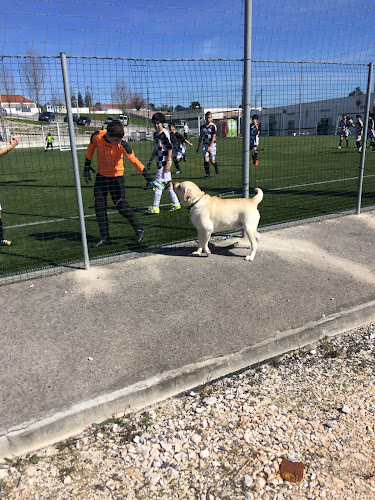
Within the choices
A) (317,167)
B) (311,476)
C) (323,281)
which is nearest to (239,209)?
(323,281)

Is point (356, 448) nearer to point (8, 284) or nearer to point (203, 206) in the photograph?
point (203, 206)

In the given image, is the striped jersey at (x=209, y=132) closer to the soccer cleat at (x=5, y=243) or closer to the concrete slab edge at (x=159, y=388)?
the soccer cleat at (x=5, y=243)

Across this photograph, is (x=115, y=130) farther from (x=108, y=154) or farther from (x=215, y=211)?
(x=215, y=211)

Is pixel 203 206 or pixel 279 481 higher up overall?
pixel 203 206

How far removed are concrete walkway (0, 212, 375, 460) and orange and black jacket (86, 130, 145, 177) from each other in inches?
55.8

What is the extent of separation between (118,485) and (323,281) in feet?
11.2

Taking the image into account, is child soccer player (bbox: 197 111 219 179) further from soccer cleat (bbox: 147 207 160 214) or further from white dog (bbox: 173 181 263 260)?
white dog (bbox: 173 181 263 260)

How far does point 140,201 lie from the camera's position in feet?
33.6

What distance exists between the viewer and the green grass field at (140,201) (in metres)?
6.16

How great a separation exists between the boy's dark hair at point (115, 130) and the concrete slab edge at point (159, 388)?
3.56 meters

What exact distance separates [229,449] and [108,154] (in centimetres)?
444

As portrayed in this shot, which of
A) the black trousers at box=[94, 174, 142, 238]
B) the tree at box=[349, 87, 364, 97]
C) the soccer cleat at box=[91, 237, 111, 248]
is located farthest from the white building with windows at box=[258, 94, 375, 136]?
the soccer cleat at box=[91, 237, 111, 248]

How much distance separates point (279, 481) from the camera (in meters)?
2.26

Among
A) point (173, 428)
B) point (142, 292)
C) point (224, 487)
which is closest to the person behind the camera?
point (224, 487)
